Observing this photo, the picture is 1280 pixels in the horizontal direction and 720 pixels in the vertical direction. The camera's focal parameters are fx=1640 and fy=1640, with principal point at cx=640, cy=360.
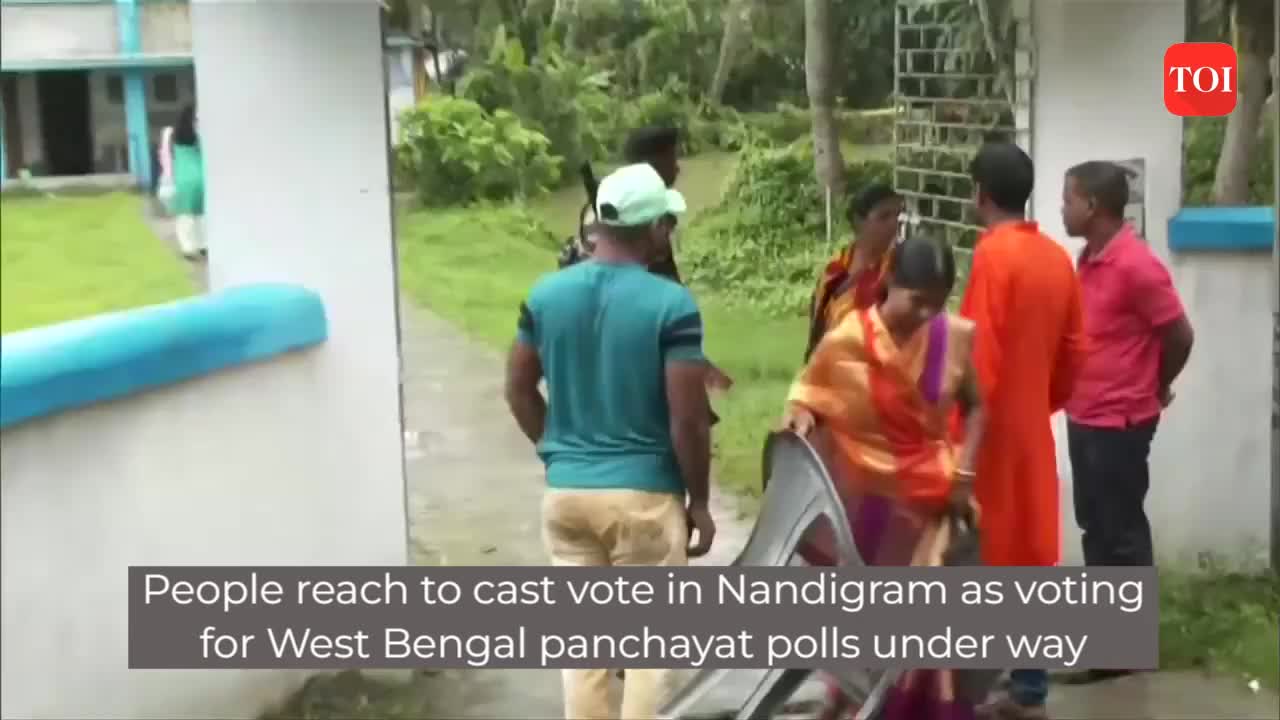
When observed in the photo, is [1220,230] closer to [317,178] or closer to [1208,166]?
[1208,166]

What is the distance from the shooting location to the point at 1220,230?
17.9ft

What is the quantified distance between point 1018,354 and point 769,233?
5670 millimetres

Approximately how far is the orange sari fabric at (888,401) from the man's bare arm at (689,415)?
0.45 meters

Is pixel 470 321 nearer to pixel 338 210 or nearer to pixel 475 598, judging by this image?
pixel 338 210

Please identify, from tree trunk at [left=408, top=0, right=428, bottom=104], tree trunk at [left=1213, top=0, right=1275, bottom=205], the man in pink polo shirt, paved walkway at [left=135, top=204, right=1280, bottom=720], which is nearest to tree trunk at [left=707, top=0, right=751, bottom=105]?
paved walkway at [left=135, top=204, right=1280, bottom=720]

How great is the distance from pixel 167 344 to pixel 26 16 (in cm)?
83

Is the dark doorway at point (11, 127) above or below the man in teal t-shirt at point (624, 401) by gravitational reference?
above

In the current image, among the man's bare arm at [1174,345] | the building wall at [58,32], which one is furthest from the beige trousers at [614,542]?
the man's bare arm at [1174,345]

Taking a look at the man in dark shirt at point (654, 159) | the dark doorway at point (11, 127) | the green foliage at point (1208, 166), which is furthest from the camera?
the green foliage at point (1208, 166)

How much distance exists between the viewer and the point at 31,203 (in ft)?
12.4

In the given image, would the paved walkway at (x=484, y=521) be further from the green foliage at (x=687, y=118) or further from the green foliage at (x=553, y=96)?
the green foliage at (x=687, y=118)

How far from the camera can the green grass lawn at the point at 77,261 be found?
3.57 m

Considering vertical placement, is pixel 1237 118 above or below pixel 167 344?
above

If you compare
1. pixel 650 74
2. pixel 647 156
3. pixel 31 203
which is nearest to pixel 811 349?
pixel 647 156
